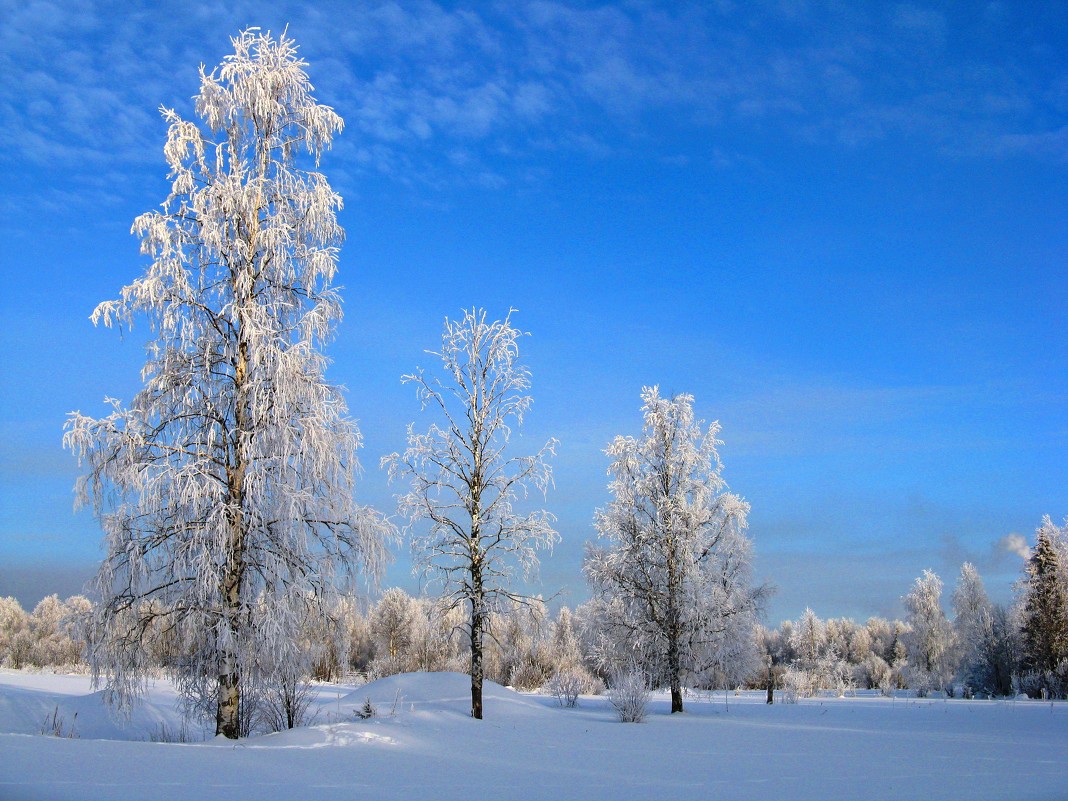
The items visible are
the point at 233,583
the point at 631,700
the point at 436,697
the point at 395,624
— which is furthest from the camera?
the point at 395,624

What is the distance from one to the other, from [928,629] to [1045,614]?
23.2 meters

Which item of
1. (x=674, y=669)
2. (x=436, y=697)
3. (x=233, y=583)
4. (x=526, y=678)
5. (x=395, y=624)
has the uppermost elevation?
(x=233, y=583)

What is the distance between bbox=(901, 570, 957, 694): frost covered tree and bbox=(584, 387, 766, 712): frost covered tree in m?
38.8

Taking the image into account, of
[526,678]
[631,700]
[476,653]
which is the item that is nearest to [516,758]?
[476,653]

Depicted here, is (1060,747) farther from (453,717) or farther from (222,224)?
(222,224)

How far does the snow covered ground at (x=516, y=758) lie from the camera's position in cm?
764

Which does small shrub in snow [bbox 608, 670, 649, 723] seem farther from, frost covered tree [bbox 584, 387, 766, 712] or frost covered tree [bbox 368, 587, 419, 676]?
frost covered tree [bbox 368, 587, 419, 676]

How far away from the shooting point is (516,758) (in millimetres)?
11383

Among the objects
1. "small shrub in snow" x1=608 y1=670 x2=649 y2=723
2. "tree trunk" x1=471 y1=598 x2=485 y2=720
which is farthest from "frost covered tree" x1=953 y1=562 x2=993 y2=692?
"tree trunk" x1=471 y1=598 x2=485 y2=720

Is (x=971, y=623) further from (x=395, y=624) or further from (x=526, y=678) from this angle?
(x=395, y=624)

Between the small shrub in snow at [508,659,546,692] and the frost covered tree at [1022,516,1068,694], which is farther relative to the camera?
the small shrub in snow at [508,659,546,692]

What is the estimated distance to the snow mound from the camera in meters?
18.3

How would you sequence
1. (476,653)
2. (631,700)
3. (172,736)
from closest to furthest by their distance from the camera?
(172,736) < (476,653) < (631,700)

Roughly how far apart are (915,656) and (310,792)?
61693mm
